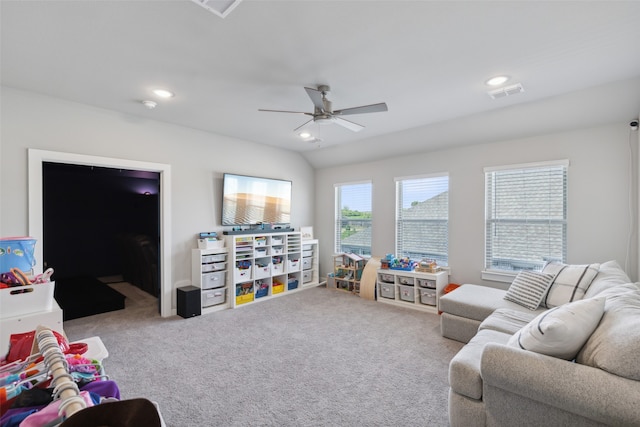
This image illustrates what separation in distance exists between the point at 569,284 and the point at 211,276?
424 centimetres

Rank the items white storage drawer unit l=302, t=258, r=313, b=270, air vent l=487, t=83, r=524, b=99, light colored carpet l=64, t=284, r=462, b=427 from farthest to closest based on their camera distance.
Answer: white storage drawer unit l=302, t=258, r=313, b=270
air vent l=487, t=83, r=524, b=99
light colored carpet l=64, t=284, r=462, b=427

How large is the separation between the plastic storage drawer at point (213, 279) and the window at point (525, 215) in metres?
3.83

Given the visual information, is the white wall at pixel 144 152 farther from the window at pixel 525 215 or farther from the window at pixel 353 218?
the window at pixel 525 215

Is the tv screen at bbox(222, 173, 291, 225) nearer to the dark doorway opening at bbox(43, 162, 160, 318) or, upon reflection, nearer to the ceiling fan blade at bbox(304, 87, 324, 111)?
the dark doorway opening at bbox(43, 162, 160, 318)

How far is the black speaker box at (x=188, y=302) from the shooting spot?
3.91 m

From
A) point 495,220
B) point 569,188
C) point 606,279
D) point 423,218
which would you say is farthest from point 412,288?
point 569,188

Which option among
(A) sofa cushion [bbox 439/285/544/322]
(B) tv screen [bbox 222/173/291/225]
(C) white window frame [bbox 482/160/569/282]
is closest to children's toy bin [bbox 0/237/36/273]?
(B) tv screen [bbox 222/173/291/225]

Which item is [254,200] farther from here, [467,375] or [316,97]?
[467,375]

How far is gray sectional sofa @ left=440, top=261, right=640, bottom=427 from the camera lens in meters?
1.32

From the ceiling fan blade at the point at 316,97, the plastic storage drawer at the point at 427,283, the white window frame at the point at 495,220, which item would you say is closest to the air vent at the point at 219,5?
the ceiling fan blade at the point at 316,97

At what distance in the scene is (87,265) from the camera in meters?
5.90

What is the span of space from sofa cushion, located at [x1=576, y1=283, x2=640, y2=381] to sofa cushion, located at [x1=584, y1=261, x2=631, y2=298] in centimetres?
86

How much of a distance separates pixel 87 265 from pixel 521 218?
300 inches

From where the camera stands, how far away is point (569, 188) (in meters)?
3.59
